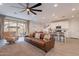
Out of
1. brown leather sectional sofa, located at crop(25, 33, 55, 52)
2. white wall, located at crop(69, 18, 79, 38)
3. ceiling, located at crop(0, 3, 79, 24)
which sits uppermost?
ceiling, located at crop(0, 3, 79, 24)

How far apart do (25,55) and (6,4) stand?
4.51ft

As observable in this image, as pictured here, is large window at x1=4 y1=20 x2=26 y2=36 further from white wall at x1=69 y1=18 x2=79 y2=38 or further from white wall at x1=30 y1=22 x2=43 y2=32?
white wall at x1=69 y1=18 x2=79 y2=38

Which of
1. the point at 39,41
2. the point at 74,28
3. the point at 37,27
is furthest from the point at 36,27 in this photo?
the point at 74,28

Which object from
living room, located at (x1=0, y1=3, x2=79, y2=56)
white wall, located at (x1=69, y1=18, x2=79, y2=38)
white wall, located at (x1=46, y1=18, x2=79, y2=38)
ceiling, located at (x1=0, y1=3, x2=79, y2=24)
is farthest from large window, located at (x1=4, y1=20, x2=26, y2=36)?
white wall, located at (x1=69, y1=18, x2=79, y2=38)

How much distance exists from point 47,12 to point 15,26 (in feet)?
3.09

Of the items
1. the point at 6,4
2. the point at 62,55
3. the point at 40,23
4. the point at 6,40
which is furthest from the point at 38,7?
the point at 62,55

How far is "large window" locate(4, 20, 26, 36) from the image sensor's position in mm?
2672

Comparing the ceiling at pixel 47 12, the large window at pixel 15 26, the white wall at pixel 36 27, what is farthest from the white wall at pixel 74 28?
the large window at pixel 15 26

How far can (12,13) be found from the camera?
2.65 metres

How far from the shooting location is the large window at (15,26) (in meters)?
2.67

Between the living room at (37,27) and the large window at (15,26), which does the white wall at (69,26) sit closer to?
the living room at (37,27)

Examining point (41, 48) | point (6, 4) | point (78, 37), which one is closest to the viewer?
point (6, 4)

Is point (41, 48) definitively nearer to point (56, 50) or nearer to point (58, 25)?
point (56, 50)

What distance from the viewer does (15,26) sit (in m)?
2.76
